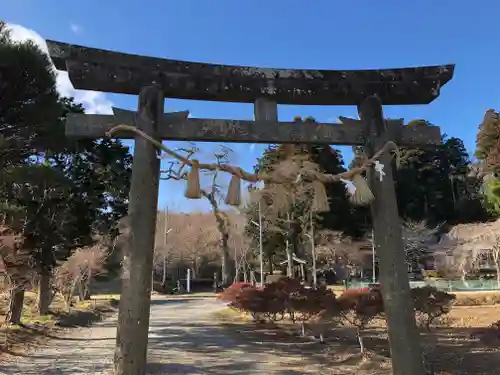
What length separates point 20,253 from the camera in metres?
11.5

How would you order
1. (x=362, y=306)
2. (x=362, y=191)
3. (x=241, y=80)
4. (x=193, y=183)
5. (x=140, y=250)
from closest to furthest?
(x=140, y=250) → (x=193, y=183) → (x=362, y=191) → (x=241, y=80) → (x=362, y=306)

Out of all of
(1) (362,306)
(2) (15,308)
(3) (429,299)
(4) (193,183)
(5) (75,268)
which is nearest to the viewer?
(4) (193,183)

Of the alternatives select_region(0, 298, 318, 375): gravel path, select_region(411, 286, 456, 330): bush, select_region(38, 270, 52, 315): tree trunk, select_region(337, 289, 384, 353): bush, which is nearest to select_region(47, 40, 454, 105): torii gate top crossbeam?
select_region(0, 298, 318, 375): gravel path

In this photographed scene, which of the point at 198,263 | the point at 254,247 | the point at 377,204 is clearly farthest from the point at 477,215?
the point at 377,204

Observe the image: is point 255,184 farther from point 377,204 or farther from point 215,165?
point 377,204

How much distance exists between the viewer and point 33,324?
47.6ft

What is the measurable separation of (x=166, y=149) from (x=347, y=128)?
93.9 inches

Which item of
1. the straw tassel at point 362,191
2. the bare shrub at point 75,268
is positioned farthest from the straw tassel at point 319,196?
the bare shrub at point 75,268

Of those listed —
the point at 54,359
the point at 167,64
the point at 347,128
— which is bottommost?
the point at 54,359

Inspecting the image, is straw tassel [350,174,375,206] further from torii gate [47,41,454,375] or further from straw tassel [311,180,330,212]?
straw tassel [311,180,330,212]

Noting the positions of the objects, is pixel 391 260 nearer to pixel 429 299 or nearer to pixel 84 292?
pixel 429 299

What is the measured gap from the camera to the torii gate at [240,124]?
458 centimetres

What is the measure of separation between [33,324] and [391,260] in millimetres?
13936

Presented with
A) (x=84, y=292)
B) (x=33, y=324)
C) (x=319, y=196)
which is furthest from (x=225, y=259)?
(x=319, y=196)
